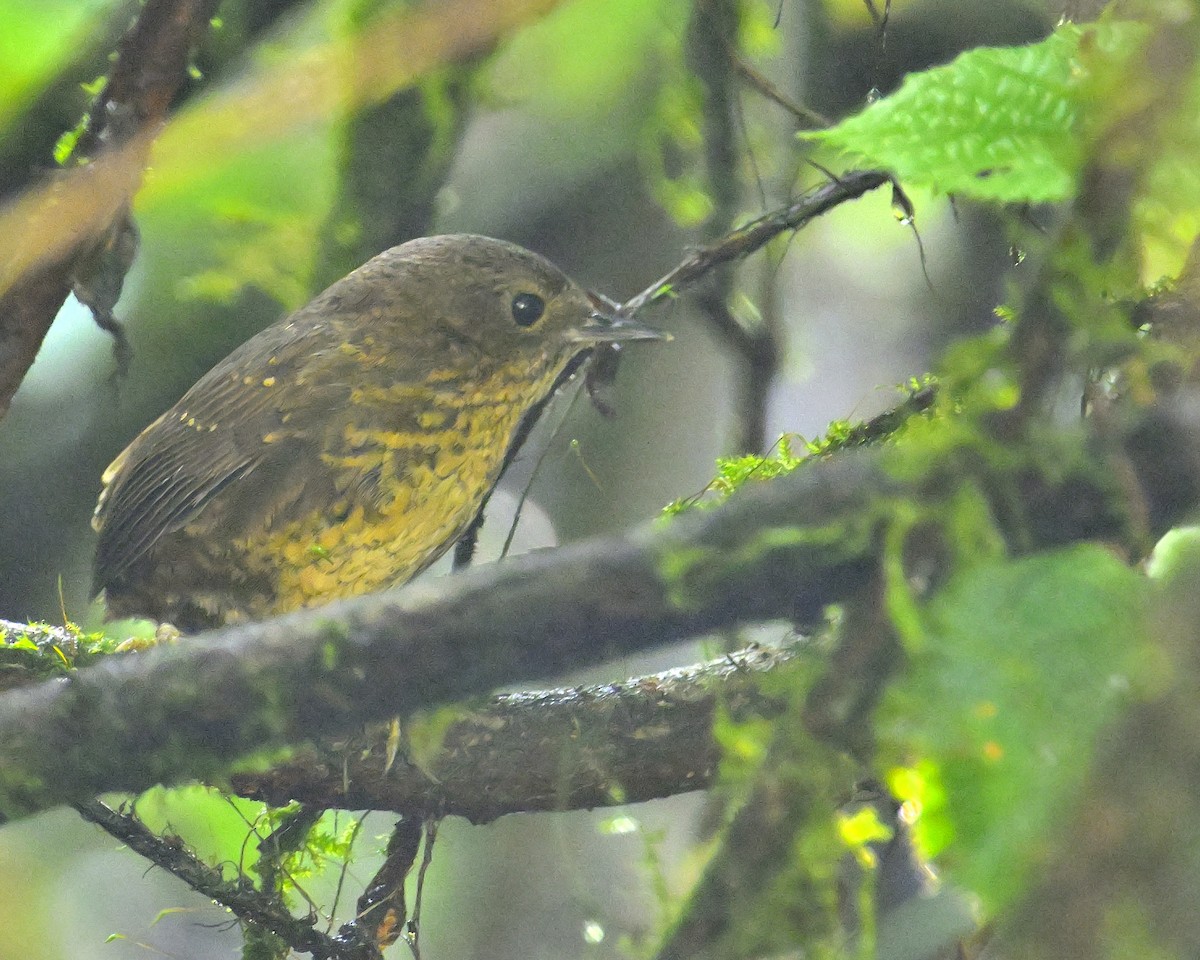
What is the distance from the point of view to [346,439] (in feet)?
8.46

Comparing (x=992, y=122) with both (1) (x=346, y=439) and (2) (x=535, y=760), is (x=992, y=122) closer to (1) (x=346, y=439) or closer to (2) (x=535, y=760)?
(2) (x=535, y=760)

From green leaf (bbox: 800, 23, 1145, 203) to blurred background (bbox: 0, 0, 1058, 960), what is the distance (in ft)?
4.52

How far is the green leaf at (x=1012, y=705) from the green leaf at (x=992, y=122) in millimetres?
334

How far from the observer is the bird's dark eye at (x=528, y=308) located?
2.92 meters

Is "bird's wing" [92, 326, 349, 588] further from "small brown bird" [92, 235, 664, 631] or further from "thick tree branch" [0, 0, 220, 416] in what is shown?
"thick tree branch" [0, 0, 220, 416]

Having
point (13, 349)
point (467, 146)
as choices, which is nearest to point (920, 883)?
point (13, 349)

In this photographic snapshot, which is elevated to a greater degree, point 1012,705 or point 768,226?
point 768,226

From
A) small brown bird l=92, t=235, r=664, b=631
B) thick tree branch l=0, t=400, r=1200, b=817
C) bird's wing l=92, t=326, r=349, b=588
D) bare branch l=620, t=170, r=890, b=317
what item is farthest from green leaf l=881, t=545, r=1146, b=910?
bird's wing l=92, t=326, r=349, b=588

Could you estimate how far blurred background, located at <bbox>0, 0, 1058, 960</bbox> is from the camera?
306 centimetres

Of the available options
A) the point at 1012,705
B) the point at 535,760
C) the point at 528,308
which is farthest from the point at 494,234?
the point at 1012,705

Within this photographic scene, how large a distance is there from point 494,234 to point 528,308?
1.21 meters

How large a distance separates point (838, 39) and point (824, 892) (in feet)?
10.4

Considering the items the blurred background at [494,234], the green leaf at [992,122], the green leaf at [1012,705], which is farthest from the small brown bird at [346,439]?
the green leaf at [1012,705]

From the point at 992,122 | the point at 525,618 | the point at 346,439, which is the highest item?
the point at 346,439
